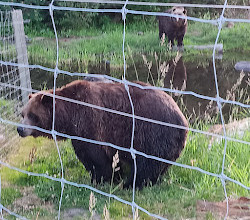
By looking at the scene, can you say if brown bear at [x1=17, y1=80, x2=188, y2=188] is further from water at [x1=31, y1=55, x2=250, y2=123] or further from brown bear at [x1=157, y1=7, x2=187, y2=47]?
brown bear at [x1=157, y1=7, x2=187, y2=47]

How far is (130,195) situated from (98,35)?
23.5 ft

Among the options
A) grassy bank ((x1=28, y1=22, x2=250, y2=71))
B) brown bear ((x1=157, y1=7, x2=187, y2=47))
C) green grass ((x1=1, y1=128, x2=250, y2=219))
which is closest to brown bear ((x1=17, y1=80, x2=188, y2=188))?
green grass ((x1=1, y1=128, x2=250, y2=219))

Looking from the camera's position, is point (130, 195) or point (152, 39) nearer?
point (130, 195)

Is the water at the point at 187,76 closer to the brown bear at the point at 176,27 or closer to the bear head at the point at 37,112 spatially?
the brown bear at the point at 176,27

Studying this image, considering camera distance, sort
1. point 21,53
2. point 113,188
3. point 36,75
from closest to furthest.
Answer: point 113,188, point 21,53, point 36,75

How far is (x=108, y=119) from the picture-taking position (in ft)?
10.9

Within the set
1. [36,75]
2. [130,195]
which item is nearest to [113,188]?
[130,195]

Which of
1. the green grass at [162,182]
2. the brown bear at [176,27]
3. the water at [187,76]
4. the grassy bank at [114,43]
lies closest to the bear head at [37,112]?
the green grass at [162,182]

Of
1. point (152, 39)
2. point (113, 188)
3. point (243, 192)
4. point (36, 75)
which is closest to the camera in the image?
point (243, 192)

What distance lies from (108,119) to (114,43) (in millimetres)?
5992

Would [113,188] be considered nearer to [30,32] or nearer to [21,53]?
[21,53]

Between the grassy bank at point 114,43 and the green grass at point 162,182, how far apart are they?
3.82 m

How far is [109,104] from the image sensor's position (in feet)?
10.9

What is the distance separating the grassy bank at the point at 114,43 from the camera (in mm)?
8250
